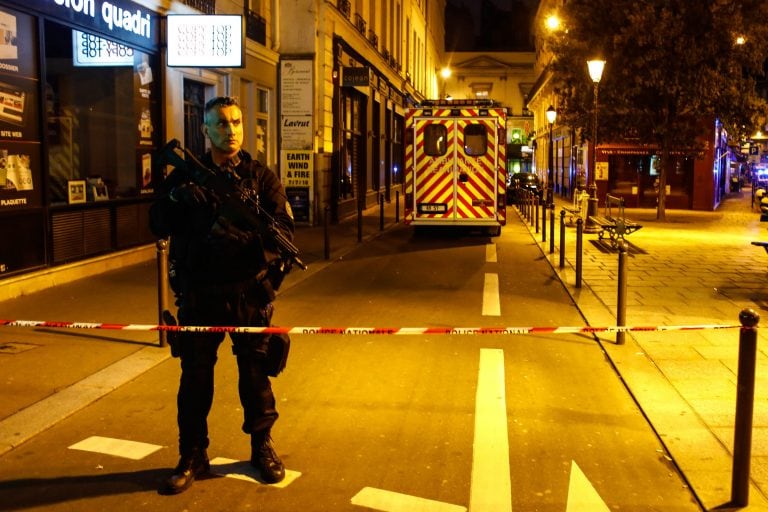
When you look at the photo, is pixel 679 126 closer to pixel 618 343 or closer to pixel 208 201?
pixel 618 343

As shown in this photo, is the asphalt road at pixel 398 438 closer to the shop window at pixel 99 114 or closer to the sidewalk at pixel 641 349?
the sidewalk at pixel 641 349

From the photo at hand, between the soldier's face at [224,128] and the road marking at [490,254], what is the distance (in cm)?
1066

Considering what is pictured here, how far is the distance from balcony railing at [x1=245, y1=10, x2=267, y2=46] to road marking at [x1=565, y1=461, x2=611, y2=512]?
15322 mm

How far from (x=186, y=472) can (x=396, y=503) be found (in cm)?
115

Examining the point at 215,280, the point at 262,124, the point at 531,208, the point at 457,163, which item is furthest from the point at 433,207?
the point at 215,280

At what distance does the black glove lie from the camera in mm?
3840

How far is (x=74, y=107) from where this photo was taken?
12172mm

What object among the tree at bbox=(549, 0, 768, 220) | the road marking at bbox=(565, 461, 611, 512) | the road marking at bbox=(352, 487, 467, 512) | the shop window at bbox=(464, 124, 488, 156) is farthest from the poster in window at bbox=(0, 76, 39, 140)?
the tree at bbox=(549, 0, 768, 220)

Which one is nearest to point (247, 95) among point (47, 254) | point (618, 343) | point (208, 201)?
point (47, 254)

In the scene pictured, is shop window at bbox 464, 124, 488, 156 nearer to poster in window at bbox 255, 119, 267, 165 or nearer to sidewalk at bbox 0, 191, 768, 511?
sidewalk at bbox 0, 191, 768, 511

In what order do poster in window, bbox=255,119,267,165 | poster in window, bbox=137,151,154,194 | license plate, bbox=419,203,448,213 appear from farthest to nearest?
poster in window, bbox=255,119,267,165 < license plate, bbox=419,203,448,213 < poster in window, bbox=137,151,154,194

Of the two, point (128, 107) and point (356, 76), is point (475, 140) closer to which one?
point (356, 76)

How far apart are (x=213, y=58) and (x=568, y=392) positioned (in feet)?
32.4

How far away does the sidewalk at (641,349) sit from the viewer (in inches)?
197
